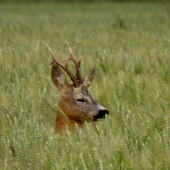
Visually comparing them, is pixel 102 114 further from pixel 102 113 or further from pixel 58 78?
pixel 58 78

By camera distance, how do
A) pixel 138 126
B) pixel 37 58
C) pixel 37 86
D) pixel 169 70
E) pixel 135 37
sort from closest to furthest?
pixel 138 126
pixel 37 86
pixel 169 70
pixel 37 58
pixel 135 37

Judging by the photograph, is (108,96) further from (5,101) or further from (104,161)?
(104,161)

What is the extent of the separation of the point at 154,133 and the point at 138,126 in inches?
11.3

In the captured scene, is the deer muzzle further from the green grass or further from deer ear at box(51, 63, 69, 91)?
deer ear at box(51, 63, 69, 91)

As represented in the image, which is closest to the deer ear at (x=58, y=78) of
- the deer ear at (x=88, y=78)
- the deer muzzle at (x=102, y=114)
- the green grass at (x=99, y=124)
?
the green grass at (x=99, y=124)

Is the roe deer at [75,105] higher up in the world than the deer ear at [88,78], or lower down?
lower down

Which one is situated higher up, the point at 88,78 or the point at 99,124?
the point at 88,78

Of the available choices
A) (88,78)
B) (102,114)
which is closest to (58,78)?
(88,78)

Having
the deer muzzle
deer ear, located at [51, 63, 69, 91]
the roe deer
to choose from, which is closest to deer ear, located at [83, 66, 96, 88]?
the roe deer

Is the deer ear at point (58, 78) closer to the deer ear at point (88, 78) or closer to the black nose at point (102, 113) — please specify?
the deer ear at point (88, 78)

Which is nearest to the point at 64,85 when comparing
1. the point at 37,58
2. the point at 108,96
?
the point at 108,96

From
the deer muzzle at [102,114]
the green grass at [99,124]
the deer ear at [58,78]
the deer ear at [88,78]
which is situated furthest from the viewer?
the deer ear at [88,78]

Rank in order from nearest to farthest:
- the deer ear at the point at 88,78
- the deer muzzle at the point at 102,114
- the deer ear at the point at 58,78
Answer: the deer muzzle at the point at 102,114 < the deer ear at the point at 58,78 < the deer ear at the point at 88,78

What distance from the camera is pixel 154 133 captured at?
2.71m
